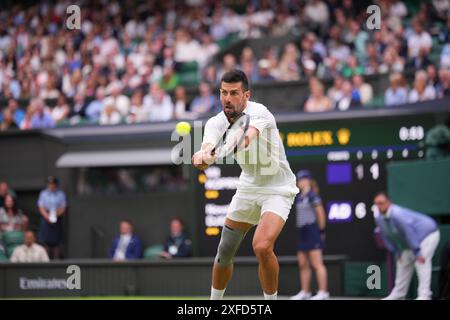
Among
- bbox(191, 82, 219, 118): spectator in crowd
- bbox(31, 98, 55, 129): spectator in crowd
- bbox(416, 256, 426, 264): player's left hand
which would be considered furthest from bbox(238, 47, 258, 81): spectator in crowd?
bbox(416, 256, 426, 264): player's left hand

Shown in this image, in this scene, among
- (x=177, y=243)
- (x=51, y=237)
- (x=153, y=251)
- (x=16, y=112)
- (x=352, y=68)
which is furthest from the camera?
(x=16, y=112)

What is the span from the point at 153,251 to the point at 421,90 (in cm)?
543

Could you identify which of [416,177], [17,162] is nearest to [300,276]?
[416,177]

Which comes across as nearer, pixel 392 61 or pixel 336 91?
pixel 336 91

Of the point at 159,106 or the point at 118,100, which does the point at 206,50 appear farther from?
the point at 159,106

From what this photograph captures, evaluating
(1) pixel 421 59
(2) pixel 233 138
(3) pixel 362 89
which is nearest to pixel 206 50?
(3) pixel 362 89

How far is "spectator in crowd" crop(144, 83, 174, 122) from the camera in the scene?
17.6 meters

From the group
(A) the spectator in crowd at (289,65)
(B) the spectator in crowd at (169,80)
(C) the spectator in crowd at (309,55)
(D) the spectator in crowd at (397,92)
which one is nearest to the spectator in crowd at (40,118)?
(B) the spectator in crowd at (169,80)

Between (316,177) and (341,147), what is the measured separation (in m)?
0.63

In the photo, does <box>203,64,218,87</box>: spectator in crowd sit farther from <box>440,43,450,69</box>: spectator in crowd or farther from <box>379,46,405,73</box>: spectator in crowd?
<box>440,43,450,69</box>: spectator in crowd

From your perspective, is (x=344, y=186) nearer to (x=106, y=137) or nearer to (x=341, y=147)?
(x=341, y=147)

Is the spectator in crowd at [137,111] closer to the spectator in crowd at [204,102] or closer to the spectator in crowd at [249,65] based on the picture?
the spectator in crowd at [204,102]

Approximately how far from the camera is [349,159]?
14.7 metres

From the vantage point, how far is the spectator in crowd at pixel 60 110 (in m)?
19.0
